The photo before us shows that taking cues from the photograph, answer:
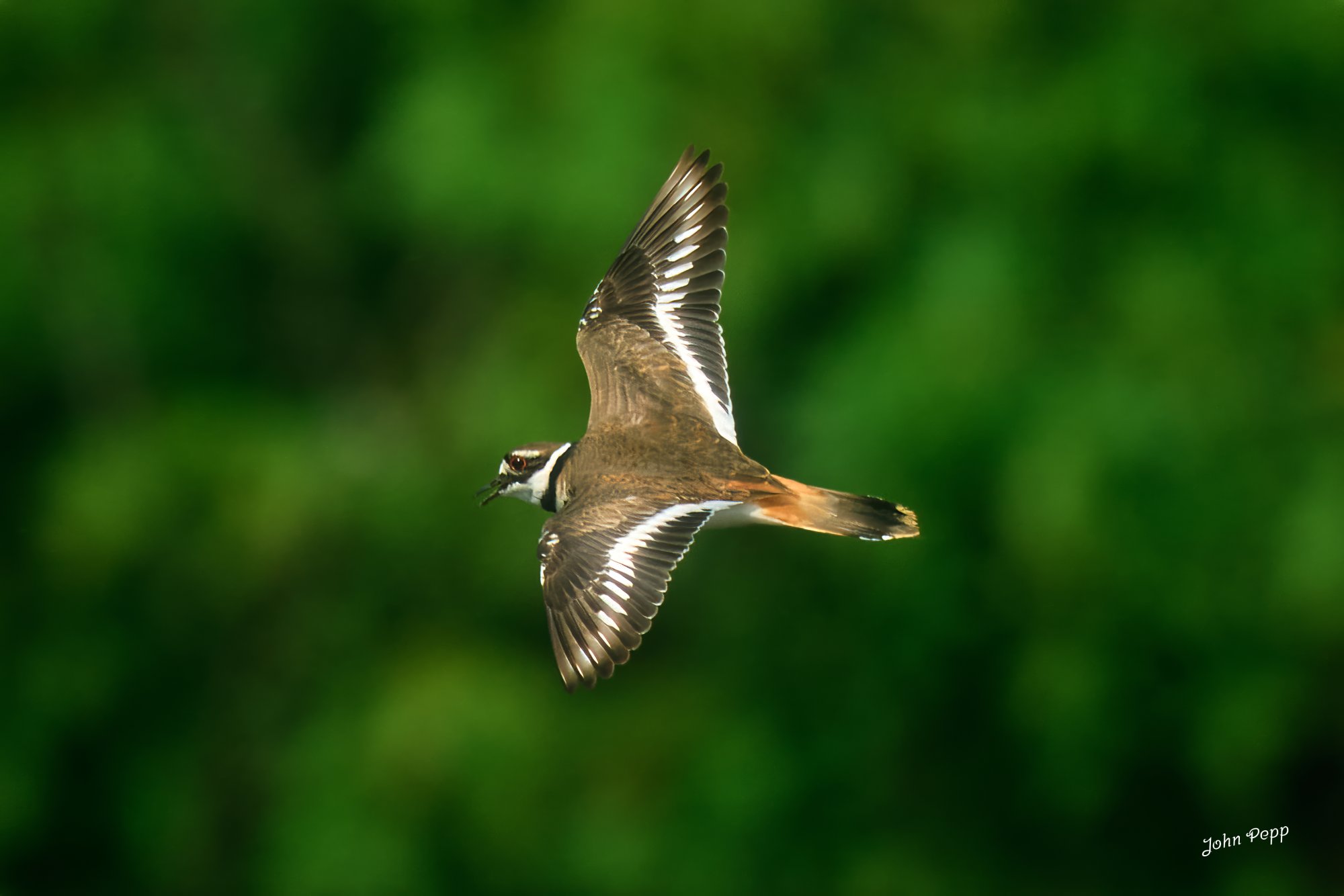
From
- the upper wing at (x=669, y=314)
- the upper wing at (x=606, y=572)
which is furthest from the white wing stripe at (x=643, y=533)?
the upper wing at (x=669, y=314)

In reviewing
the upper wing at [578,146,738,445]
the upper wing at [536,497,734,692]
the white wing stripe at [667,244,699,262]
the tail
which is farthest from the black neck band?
the white wing stripe at [667,244,699,262]

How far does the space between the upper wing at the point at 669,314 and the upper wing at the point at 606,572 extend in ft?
3.05

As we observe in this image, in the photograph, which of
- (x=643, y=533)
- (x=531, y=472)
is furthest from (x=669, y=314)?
(x=643, y=533)

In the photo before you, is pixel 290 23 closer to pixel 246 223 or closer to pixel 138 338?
pixel 246 223

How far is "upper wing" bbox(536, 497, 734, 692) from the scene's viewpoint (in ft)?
15.5

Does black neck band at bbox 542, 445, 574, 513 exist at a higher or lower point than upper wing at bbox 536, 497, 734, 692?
higher

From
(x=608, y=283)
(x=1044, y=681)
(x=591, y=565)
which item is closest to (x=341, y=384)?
(x=1044, y=681)

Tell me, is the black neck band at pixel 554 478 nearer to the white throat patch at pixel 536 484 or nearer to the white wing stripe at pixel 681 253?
the white throat patch at pixel 536 484

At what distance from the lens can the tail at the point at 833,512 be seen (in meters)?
5.49

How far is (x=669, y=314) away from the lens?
6.45m

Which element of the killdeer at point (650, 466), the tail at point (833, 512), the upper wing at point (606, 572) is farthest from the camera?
the tail at point (833, 512)

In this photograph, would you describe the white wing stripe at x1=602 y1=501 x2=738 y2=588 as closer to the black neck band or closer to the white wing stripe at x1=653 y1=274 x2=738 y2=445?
the black neck band

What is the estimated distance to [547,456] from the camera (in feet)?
19.2

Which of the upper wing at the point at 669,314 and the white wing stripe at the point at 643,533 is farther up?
the upper wing at the point at 669,314
